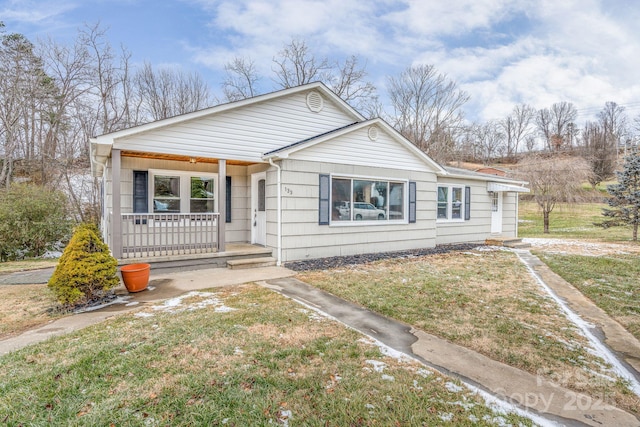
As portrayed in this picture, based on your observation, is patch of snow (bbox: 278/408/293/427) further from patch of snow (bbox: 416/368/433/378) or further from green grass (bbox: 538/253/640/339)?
green grass (bbox: 538/253/640/339)

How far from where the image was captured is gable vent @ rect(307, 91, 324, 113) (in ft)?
32.2

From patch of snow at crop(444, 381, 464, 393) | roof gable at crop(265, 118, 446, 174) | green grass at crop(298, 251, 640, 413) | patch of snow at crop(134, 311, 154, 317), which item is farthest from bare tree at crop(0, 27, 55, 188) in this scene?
patch of snow at crop(444, 381, 464, 393)

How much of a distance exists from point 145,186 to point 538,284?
952 cm

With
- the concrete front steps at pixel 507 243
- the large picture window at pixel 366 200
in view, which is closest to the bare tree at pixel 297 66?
the large picture window at pixel 366 200

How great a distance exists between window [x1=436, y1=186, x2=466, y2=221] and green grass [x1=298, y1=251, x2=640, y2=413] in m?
3.68

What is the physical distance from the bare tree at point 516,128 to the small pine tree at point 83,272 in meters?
49.3

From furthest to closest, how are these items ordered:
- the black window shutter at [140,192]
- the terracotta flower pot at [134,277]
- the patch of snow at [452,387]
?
the black window shutter at [140,192], the terracotta flower pot at [134,277], the patch of snow at [452,387]

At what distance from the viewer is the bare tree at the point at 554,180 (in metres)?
18.2

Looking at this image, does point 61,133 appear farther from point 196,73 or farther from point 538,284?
point 538,284

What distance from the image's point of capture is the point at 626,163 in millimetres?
14664

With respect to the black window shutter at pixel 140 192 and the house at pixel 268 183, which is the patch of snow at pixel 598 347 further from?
the black window shutter at pixel 140 192

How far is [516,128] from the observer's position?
147 ft

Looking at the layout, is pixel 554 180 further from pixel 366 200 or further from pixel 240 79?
pixel 240 79

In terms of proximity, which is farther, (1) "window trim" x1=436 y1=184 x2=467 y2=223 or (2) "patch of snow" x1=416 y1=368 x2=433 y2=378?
(1) "window trim" x1=436 y1=184 x2=467 y2=223
